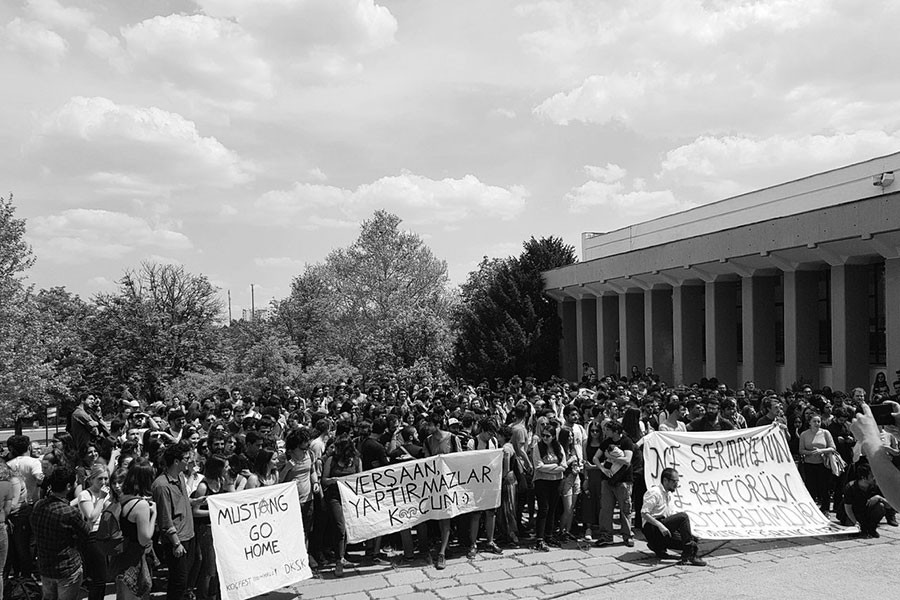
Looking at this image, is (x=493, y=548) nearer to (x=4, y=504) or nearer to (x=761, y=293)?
(x=4, y=504)

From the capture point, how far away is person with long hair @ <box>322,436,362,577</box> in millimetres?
8455

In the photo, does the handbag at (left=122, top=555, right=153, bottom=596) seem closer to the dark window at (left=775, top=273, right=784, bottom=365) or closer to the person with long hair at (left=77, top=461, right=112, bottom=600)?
the person with long hair at (left=77, top=461, right=112, bottom=600)

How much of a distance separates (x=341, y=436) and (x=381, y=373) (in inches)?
1023

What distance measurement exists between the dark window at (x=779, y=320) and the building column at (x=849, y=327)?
418 centimetres

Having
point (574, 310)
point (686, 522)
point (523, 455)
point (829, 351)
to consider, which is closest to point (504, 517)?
point (523, 455)

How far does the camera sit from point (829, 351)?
2316 cm

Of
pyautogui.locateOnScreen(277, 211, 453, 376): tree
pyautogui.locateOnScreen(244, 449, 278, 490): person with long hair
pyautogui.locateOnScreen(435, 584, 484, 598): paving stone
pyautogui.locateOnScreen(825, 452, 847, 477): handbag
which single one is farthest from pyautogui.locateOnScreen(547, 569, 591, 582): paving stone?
pyautogui.locateOnScreen(277, 211, 453, 376): tree

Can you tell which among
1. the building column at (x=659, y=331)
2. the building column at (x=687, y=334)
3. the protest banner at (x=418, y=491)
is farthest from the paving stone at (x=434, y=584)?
the building column at (x=659, y=331)

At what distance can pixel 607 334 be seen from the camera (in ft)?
110

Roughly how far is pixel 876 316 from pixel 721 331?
19.0 feet

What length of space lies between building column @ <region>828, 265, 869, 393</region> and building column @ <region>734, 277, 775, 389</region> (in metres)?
3.45

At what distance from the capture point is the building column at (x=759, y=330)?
24.4 m

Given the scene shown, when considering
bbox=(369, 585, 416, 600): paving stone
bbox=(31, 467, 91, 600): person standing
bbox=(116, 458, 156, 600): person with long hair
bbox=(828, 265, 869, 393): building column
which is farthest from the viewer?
bbox=(828, 265, 869, 393): building column

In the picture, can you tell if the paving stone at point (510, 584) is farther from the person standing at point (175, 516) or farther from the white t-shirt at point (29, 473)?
the white t-shirt at point (29, 473)
